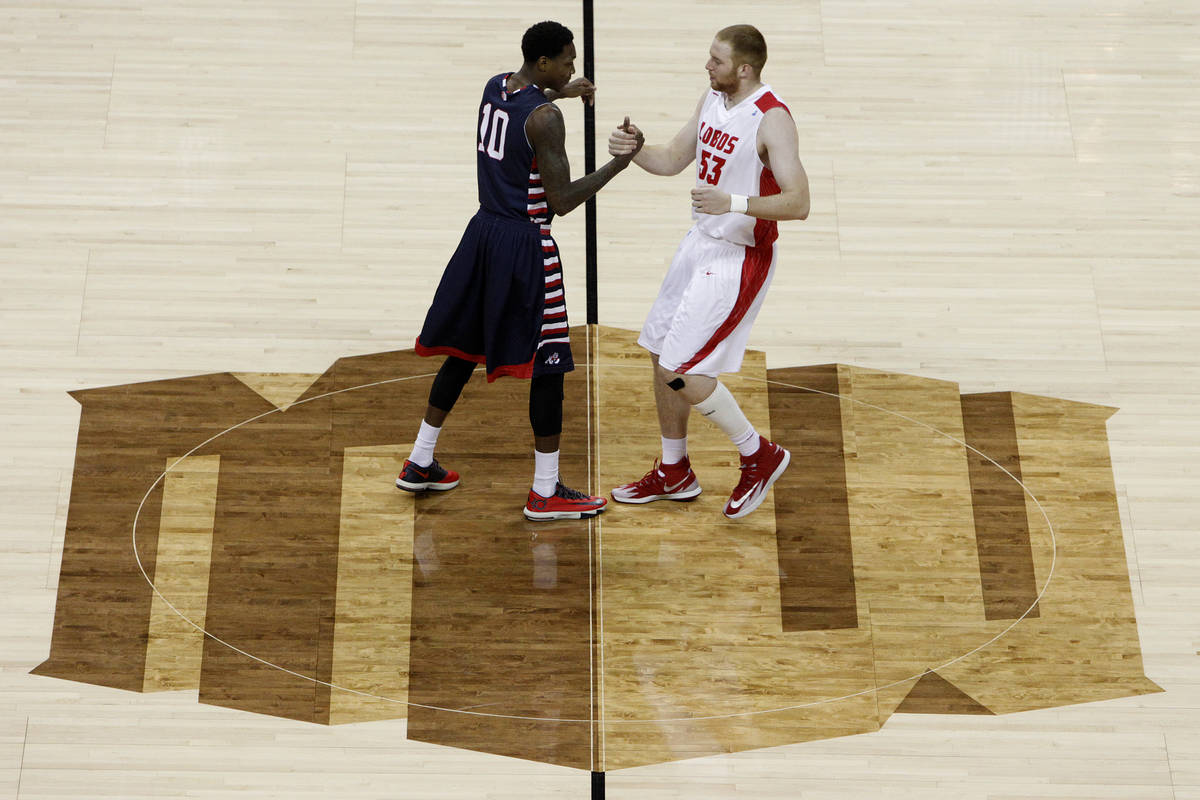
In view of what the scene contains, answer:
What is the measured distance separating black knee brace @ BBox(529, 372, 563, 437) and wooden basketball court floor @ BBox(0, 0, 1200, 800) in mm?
397

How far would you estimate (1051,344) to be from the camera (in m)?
4.66

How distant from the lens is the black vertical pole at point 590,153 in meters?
4.71

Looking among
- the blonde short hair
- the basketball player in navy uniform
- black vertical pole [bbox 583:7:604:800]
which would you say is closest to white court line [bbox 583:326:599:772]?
the basketball player in navy uniform

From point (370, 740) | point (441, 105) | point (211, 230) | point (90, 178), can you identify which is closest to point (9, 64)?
point (90, 178)

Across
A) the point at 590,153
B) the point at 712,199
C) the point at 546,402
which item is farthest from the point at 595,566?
the point at 590,153

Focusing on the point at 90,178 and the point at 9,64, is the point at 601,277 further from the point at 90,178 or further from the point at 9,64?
the point at 9,64

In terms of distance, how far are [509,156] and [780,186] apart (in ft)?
2.62

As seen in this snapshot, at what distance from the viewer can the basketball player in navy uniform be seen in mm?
3604

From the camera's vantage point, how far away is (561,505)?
413 centimetres

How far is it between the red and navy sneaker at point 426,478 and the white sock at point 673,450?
72 centimetres

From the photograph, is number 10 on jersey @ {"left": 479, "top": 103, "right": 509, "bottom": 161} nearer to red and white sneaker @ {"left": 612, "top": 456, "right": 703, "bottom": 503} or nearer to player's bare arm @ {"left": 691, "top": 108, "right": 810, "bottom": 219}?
player's bare arm @ {"left": 691, "top": 108, "right": 810, "bottom": 219}

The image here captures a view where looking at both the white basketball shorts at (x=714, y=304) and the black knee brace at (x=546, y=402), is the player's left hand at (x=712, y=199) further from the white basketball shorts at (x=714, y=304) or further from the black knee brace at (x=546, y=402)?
the black knee brace at (x=546, y=402)

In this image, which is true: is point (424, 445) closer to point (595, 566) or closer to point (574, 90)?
point (595, 566)

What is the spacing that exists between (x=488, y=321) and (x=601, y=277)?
1060mm
